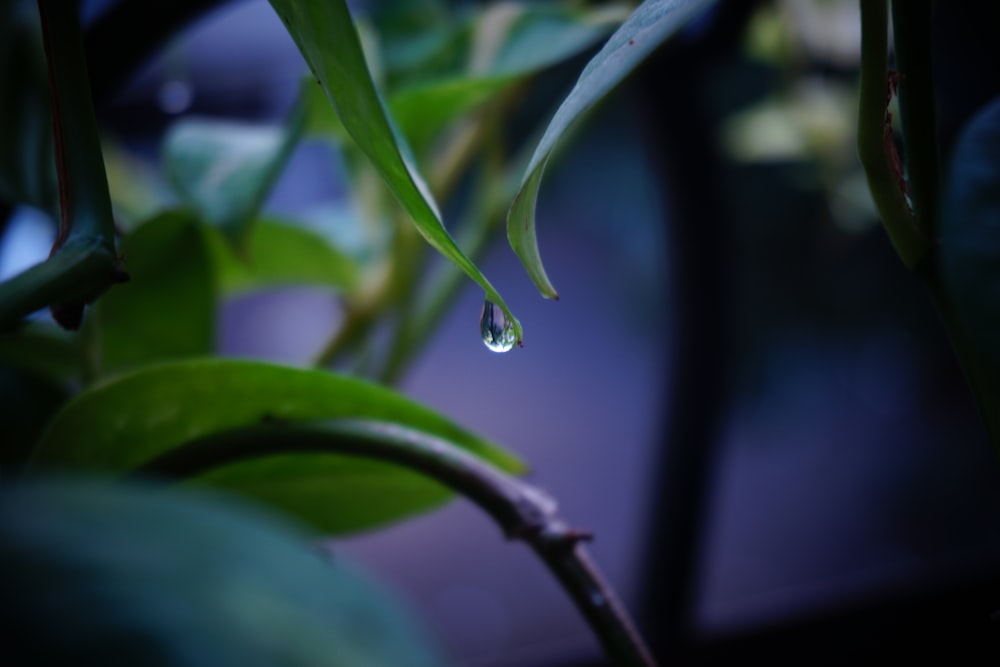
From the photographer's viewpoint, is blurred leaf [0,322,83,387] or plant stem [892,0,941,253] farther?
blurred leaf [0,322,83,387]

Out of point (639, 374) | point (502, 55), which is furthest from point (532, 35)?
point (639, 374)

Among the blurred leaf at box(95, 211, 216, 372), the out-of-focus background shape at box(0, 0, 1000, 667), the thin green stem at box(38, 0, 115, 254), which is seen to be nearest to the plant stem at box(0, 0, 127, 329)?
the thin green stem at box(38, 0, 115, 254)

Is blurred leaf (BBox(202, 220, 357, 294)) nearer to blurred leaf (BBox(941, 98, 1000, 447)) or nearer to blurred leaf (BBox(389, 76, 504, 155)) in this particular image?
blurred leaf (BBox(389, 76, 504, 155))

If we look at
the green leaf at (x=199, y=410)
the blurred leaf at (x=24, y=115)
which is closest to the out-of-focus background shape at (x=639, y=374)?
the blurred leaf at (x=24, y=115)

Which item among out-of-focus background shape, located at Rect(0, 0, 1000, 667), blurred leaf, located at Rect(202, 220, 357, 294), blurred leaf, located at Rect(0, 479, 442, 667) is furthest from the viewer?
out-of-focus background shape, located at Rect(0, 0, 1000, 667)

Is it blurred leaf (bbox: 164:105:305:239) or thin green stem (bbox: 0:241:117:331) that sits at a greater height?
thin green stem (bbox: 0:241:117:331)

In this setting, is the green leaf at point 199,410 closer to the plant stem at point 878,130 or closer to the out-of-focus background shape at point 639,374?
the plant stem at point 878,130
